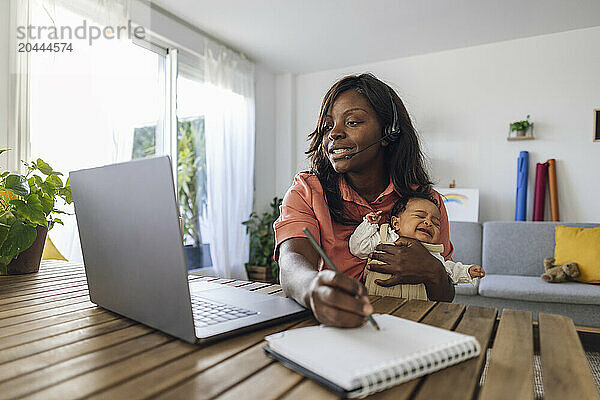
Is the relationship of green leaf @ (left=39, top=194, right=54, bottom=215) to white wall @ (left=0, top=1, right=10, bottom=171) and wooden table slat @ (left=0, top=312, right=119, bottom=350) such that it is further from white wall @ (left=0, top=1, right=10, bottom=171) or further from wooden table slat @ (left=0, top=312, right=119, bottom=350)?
white wall @ (left=0, top=1, right=10, bottom=171)

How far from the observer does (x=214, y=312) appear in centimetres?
81

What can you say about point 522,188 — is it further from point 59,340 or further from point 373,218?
point 59,340

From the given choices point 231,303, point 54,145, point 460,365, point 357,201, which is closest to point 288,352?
point 460,365

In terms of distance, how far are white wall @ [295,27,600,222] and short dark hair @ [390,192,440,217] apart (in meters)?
2.32

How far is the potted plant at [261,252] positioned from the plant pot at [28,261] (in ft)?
9.91

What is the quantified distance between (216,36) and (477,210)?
9.10 feet

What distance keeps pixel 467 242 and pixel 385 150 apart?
2.52m

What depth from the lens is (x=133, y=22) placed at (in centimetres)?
326

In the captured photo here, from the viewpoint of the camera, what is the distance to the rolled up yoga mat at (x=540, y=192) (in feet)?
12.6

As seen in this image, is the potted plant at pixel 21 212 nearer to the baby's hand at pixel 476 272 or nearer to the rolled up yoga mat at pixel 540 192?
the baby's hand at pixel 476 272

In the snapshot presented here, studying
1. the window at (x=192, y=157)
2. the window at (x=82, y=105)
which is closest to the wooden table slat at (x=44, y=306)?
the window at (x=82, y=105)

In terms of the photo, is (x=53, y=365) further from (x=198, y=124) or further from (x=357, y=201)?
(x=198, y=124)

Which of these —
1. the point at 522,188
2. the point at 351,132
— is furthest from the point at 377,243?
the point at 522,188

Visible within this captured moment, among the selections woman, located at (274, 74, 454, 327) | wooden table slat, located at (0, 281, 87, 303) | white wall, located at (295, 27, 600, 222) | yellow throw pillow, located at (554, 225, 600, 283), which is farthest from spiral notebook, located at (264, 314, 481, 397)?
white wall, located at (295, 27, 600, 222)
